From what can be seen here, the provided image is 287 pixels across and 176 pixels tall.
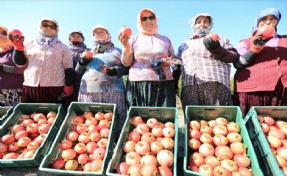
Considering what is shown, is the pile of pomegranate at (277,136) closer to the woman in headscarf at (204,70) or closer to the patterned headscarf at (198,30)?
the woman in headscarf at (204,70)

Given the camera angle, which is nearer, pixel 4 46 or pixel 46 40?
pixel 46 40

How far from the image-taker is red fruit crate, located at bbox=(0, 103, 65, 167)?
7.77ft

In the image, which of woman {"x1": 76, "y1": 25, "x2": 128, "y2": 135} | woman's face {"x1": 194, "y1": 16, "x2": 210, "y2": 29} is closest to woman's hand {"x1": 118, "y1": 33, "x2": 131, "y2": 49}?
woman {"x1": 76, "y1": 25, "x2": 128, "y2": 135}

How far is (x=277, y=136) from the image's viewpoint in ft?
7.74

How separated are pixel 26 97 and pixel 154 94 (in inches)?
73.7

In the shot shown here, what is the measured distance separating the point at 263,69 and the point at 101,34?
231 centimetres

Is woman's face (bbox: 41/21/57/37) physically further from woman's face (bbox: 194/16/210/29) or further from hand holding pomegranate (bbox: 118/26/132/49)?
woman's face (bbox: 194/16/210/29)

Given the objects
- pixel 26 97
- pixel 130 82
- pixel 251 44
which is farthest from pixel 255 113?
pixel 26 97

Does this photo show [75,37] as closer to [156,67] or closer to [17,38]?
[17,38]

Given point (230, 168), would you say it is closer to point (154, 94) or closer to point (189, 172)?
point (189, 172)

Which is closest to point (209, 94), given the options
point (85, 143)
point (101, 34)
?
point (85, 143)

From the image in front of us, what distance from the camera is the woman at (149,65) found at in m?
3.10

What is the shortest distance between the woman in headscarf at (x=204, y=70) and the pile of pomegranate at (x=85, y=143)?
3.79ft

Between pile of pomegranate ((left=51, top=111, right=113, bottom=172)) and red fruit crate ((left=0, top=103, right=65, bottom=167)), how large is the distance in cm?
19
